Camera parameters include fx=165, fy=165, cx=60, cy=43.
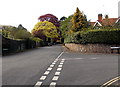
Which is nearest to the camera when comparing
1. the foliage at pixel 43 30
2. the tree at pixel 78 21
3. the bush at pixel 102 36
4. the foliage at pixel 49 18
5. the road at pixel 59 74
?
the road at pixel 59 74

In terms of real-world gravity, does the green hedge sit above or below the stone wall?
above

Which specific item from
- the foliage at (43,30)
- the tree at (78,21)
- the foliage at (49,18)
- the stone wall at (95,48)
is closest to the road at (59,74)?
the stone wall at (95,48)

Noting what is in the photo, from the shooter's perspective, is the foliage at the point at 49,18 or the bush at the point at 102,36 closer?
the bush at the point at 102,36

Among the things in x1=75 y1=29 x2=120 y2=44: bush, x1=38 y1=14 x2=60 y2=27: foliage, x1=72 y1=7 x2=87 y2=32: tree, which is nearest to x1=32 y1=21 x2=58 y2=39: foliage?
x1=38 y1=14 x2=60 y2=27: foliage

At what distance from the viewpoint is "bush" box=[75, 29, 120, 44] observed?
20509 mm

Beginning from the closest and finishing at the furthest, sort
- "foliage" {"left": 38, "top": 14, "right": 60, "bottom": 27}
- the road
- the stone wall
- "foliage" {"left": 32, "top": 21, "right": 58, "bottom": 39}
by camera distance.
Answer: the road < the stone wall < "foliage" {"left": 32, "top": 21, "right": 58, "bottom": 39} < "foliage" {"left": 38, "top": 14, "right": 60, "bottom": 27}

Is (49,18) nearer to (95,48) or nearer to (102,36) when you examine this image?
(95,48)

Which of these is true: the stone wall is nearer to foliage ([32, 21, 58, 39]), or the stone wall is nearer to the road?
the road

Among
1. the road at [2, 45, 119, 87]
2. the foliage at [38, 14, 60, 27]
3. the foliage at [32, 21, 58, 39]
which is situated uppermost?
the foliage at [38, 14, 60, 27]

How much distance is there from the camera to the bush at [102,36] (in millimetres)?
20509

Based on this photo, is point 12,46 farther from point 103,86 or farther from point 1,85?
point 103,86

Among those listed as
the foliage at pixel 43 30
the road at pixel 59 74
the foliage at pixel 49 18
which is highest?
the foliage at pixel 49 18

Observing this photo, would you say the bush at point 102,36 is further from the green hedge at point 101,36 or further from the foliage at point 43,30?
the foliage at point 43,30

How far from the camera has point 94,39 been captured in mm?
22172
